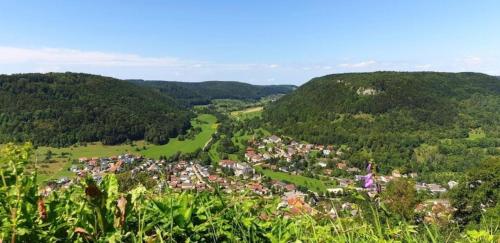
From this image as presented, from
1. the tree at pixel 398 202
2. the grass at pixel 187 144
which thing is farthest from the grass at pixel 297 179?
the tree at pixel 398 202

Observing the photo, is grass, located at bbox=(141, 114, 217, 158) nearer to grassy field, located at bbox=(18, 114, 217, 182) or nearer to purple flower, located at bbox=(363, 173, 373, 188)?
grassy field, located at bbox=(18, 114, 217, 182)

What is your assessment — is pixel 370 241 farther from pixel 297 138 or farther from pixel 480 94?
pixel 480 94

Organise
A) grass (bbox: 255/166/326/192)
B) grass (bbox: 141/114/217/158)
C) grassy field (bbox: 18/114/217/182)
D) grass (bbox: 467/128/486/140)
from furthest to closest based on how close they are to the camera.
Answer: grass (bbox: 467/128/486/140)
grass (bbox: 141/114/217/158)
grassy field (bbox: 18/114/217/182)
grass (bbox: 255/166/326/192)

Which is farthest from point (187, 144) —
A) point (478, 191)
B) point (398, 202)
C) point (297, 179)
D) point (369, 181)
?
point (369, 181)

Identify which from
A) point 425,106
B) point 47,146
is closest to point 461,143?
point 425,106

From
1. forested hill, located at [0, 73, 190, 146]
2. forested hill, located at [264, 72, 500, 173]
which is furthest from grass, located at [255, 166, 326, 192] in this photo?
forested hill, located at [0, 73, 190, 146]

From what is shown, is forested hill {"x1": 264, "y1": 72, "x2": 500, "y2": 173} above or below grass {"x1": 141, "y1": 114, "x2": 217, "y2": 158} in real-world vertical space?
above

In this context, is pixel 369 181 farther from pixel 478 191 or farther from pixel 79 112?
pixel 79 112
